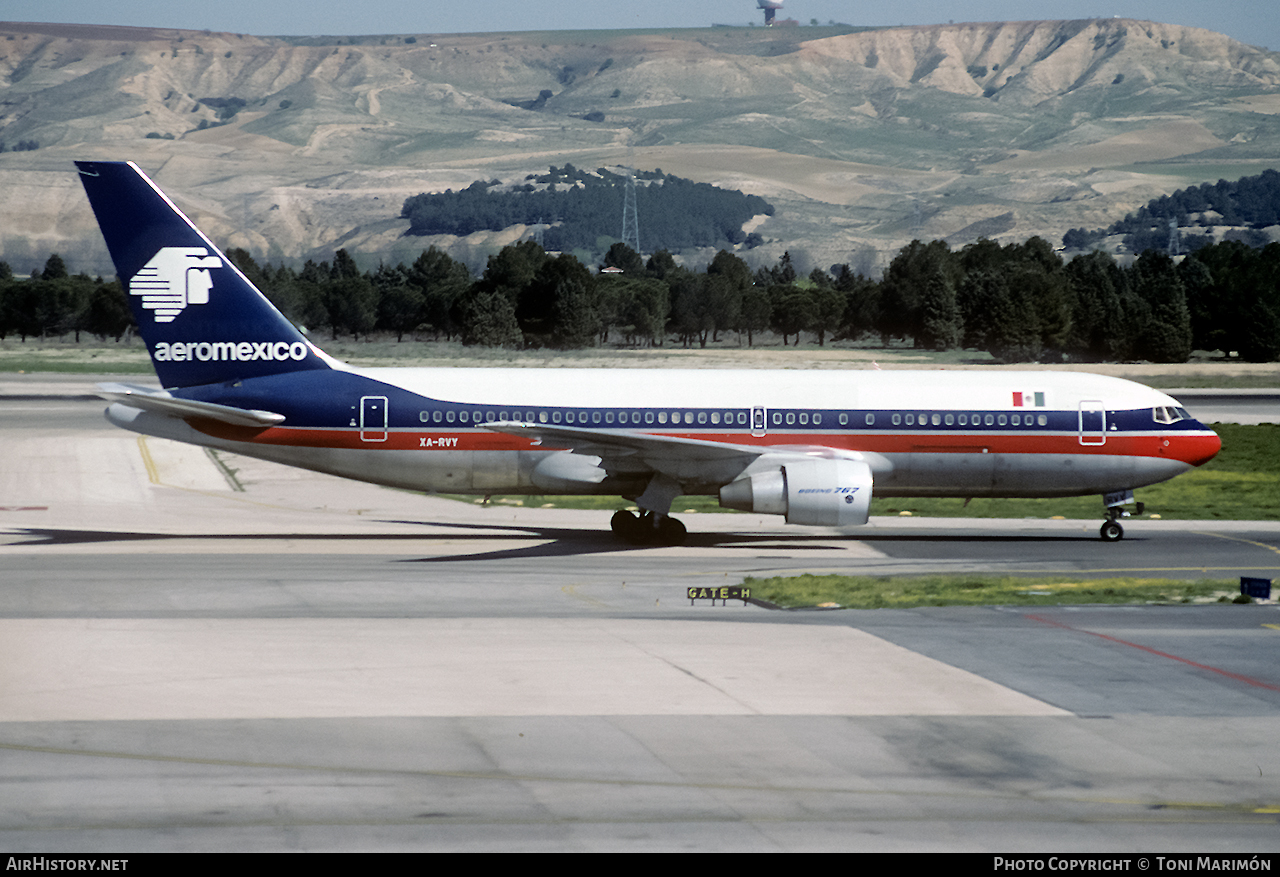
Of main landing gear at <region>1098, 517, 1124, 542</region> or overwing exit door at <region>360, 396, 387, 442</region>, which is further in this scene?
main landing gear at <region>1098, 517, 1124, 542</region>

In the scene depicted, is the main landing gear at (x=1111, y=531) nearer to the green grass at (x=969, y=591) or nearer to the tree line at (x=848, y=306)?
the green grass at (x=969, y=591)

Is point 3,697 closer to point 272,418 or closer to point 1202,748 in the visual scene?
point 1202,748

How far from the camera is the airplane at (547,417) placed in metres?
37.1

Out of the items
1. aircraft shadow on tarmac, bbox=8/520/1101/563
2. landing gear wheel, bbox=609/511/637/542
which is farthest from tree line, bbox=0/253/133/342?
landing gear wheel, bbox=609/511/637/542

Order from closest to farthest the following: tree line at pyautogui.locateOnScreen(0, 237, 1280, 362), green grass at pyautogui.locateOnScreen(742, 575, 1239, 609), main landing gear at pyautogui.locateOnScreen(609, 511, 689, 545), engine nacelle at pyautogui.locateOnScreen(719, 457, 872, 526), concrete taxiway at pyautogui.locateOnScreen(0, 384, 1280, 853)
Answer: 1. concrete taxiway at pyautogui.locateOnScreen(0, 384, 1280, 853)
2. green grass at pyautogui.locateOnScreen(742, 575, 1239, 609)
3. engine nacelle at pyautogui.locateOnScreen(719, 457, 872, 526)
4. main landing gear at pyautogui.locateOnScreen(609, 511, 689, 545)
5. tree line at pyautogui.locateOnScreen(0, 237, 1280, 362)

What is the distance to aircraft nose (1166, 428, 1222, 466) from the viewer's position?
3875 centimetres

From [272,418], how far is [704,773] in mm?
23621

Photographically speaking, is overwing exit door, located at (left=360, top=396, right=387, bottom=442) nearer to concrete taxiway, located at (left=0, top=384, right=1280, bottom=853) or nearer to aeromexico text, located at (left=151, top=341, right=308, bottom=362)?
aeromexico text, located at (left=151, top=341, right=308, bottom=362)

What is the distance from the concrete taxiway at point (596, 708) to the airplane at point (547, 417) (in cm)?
260

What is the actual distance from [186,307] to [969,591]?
21.7 m

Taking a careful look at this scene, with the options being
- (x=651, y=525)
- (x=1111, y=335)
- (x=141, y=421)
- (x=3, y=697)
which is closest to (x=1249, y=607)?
(x=651, y=525)

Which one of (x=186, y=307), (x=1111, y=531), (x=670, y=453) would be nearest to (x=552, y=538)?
(x=670, y=453)

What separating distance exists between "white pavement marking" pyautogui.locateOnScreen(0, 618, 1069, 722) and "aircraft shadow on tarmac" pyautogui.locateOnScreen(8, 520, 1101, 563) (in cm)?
1111

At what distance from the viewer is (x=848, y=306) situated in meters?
183
